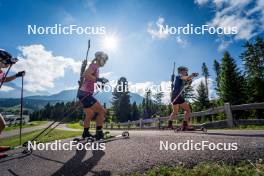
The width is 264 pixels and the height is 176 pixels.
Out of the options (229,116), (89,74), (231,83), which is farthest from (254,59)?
(89,74)

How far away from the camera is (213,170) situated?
10.9ft

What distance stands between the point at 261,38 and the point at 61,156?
6608 centimetres

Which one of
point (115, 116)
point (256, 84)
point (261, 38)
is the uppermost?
point (261, 38)

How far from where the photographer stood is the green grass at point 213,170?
3.17 meters

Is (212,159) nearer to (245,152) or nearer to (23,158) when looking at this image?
(245,152)

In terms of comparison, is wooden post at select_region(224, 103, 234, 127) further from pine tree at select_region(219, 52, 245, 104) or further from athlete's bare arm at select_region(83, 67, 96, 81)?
pine tree at select_region(219, 52, 245, 104)

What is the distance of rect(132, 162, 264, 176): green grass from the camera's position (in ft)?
10.4

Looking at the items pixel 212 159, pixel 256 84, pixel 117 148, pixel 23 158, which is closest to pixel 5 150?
pixel 23 158

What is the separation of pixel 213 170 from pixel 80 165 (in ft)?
7.38

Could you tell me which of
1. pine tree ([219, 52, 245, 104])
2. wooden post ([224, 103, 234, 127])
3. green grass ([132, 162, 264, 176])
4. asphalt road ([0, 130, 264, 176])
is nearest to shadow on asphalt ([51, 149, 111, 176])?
asphalt road ([0, 130, 264, 176])

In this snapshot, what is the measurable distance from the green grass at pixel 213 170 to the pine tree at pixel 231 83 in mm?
39443

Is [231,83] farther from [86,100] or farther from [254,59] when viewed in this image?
[86,100]

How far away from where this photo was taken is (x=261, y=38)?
5991cm

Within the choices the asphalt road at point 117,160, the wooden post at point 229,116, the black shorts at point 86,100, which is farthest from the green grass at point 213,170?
the wooden post at point 229,116
